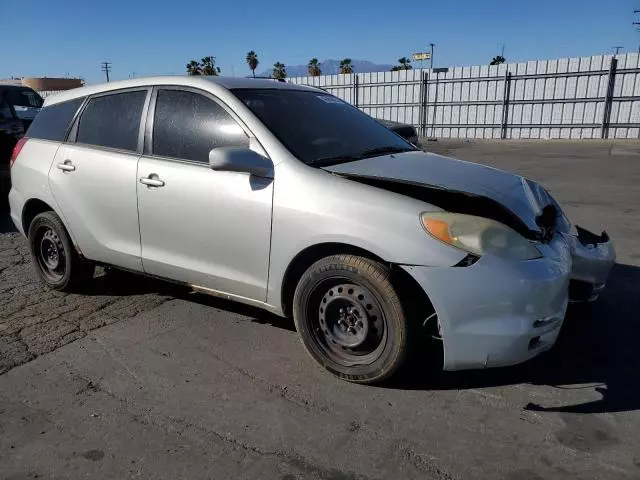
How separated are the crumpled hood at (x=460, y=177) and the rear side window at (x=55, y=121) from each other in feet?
8.45

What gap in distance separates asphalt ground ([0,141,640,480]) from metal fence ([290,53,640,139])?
17339mm

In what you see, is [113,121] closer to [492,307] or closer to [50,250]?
[50,250]

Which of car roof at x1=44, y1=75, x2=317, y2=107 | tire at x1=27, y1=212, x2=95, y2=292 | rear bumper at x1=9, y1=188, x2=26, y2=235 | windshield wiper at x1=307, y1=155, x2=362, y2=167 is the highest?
car roof at x1=44, y1=75, x2=317, y2=107

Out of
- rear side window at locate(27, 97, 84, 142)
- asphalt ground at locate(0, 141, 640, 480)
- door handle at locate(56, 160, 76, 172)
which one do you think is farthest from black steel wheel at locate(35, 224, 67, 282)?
rear side window at locate(27, 97, 84, 142)

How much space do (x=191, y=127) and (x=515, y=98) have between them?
19.8 meters

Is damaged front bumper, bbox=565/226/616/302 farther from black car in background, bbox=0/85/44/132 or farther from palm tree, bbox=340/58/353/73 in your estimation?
palm tree, bbox=340/58/353/73

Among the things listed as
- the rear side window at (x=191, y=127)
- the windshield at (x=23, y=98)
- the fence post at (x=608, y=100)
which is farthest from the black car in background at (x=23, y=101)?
the fence post at (x=608, y=100)

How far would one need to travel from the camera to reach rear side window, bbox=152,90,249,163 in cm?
341

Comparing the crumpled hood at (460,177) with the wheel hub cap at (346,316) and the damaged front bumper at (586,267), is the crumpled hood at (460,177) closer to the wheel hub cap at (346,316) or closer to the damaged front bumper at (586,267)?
the damaged front bumper at (586,267)

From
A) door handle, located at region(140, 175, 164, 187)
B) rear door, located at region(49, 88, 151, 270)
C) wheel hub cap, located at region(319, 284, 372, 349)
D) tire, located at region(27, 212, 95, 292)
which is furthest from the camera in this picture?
tire, located at region(27, 212, 95, 292)

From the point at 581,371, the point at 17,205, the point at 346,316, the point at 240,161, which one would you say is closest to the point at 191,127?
the point at 240,161

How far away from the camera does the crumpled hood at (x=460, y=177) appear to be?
300cm

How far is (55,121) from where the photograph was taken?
451 cm

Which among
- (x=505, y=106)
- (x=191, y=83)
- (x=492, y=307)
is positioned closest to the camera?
(x=492, y=307)
